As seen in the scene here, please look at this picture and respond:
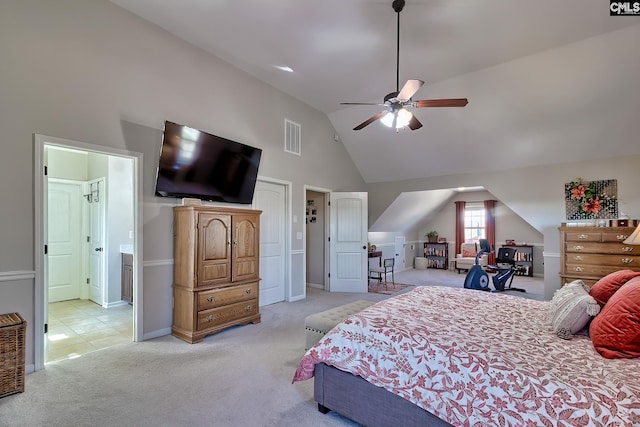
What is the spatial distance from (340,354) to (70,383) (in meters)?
2.27

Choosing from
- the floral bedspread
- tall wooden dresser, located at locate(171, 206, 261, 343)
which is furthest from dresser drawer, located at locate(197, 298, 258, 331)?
the floral bedspread

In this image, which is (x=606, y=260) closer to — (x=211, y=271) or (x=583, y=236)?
(x=583, y=236)

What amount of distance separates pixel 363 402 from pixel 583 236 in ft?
14.5

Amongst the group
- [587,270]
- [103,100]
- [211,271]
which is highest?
[103,100]

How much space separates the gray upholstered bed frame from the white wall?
2.40 meters

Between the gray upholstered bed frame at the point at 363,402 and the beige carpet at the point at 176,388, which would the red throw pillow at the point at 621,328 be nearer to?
the gray upholstered bed frame at the point at 363,402

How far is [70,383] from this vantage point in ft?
8.16

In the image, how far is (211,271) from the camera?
3.56 metres

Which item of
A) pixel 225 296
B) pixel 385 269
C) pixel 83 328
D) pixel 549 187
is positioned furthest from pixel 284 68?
pixel 549 187

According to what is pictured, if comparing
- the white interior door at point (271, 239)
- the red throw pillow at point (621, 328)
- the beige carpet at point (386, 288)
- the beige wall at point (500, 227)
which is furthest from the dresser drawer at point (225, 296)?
the beige wall at point (500, 227)

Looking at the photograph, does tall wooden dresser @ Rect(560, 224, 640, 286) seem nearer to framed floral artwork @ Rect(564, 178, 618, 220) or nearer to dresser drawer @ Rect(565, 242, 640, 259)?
dresser drawer @ Rect(565, 242, 640, 259)

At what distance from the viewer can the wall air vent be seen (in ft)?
17.1

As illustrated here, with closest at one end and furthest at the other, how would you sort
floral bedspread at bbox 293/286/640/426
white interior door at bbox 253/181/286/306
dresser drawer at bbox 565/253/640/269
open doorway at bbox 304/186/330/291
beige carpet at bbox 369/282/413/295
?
floral bedspread at bbox 293/286/640/426 → dresser drawer at bbox 565/253/640/269 → white interior door at bbox 253/181/286/306 → beige carpet at bbox 369/282/413/295 → open doorway at bbox 304/186/330/291

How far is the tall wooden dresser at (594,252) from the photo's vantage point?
4102 millimetres
